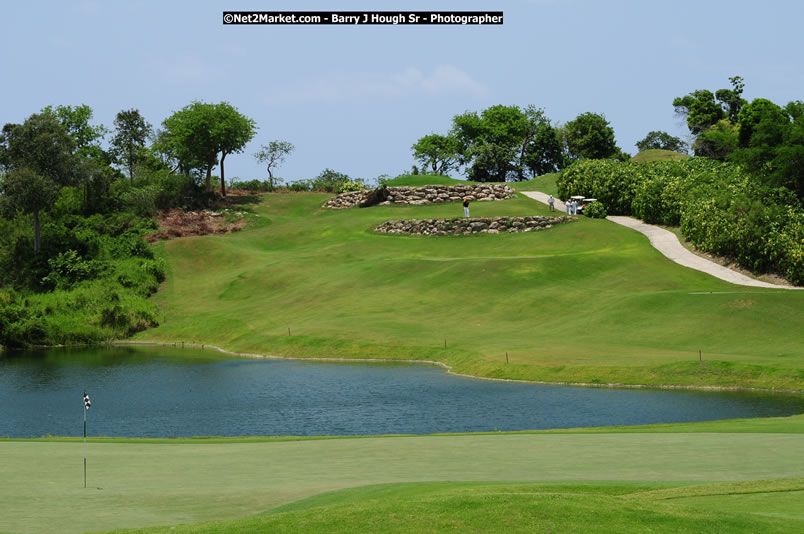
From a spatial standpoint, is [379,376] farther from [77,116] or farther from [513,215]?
[77,116]

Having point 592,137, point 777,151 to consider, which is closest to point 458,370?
point 777,151

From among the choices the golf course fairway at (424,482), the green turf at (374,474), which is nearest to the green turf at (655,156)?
the golf course fairway at (424,482)

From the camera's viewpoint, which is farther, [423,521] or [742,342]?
[742,342]

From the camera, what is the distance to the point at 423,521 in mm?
12977

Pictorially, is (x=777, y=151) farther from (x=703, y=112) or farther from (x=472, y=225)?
(x=703, y=112)

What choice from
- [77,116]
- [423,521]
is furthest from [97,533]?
[77,116]

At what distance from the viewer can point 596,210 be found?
299 ft

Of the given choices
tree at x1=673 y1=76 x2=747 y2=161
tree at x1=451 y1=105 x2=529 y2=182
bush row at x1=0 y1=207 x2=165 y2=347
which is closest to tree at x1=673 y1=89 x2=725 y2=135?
tree at x1=673 y1=76 x2=747 y2=161

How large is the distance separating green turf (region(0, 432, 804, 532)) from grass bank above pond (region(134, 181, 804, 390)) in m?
24.2

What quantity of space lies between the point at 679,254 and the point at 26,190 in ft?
203

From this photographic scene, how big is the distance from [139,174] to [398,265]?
189ft

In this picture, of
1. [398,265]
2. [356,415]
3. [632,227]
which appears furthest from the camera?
[632,227]

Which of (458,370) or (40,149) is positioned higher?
(40,149)

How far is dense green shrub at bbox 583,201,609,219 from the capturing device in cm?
9119
